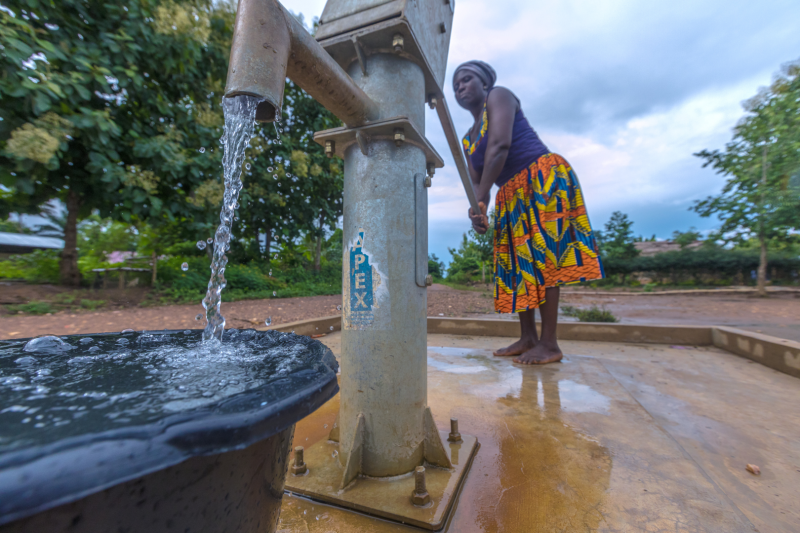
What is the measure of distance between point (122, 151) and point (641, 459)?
6503mm

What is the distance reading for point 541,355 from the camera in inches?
108

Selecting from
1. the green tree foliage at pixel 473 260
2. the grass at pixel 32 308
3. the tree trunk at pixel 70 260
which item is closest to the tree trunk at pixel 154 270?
the tree trunk at pixel 70 260

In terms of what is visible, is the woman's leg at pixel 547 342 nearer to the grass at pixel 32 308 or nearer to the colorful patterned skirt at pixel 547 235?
the colorful patterned skirt at pixel 547 235

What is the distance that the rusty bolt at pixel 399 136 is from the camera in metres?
1.25

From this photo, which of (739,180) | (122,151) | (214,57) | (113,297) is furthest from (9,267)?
(739,180)

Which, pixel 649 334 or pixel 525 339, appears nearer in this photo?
pixel 525 339

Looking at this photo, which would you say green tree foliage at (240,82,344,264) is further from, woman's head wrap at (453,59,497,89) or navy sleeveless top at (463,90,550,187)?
navy sleeveless top at (463,90,550,187)

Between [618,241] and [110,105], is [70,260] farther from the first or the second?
[618,241]

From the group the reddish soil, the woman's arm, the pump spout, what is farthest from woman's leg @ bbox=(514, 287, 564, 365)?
the reddish soil

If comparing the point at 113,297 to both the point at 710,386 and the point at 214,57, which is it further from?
the point at 710,386

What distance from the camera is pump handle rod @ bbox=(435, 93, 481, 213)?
6.22 ft

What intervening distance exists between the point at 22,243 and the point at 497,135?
17.9 meters

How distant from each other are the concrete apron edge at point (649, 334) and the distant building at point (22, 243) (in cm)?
1296

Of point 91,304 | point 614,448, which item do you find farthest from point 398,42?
point 91,304
